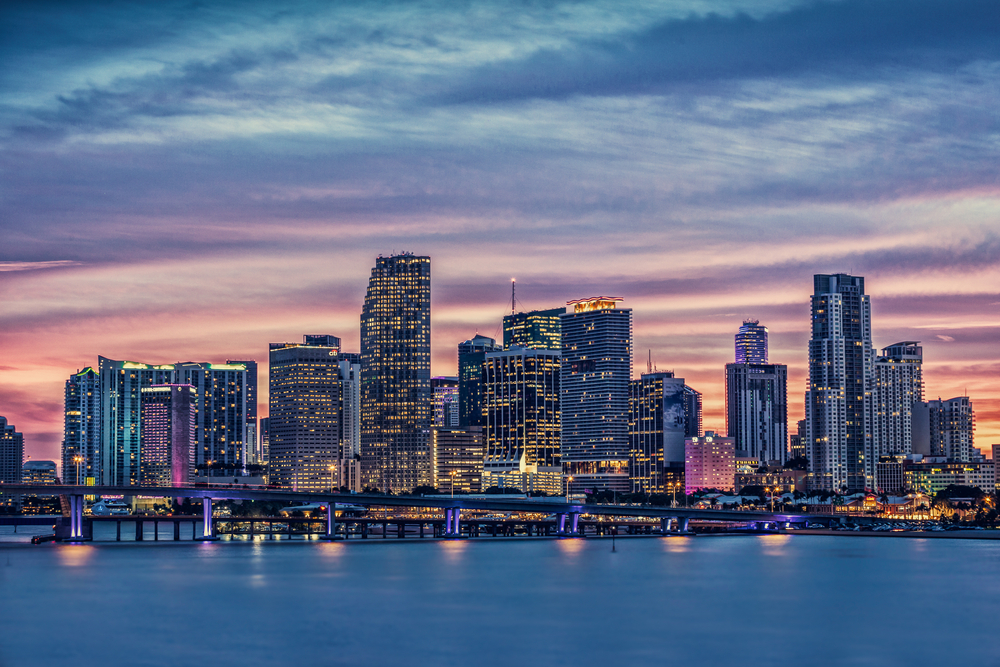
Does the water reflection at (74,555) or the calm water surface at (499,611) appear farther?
the water reflection at (74,555)

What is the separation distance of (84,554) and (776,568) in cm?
8940

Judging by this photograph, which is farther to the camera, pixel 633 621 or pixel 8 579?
pixel 8 579

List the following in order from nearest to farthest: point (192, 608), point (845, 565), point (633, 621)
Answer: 1. point (633, 621)
2. point (192, 608)
3. point (845, 565)

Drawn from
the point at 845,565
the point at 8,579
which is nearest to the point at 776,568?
the point at 845,565

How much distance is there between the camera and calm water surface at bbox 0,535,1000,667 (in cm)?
7812

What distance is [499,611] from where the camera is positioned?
99.9 meters

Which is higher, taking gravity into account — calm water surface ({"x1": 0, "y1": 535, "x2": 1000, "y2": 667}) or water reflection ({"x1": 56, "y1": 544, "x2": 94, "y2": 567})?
calm water surface ({"x1": 0, "y1": 535, "x2": 1000, "y2": 667})

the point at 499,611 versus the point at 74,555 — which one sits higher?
the point at 499,611

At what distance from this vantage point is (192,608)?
332 feet

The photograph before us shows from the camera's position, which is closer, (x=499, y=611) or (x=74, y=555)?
(x=499, y=611)

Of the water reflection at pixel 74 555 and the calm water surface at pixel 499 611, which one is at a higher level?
the calm water surface at pixel 499 611

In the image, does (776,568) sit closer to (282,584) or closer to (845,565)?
(845,565)

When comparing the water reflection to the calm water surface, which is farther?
the water reflection

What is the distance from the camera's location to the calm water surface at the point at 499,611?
78125 mm
